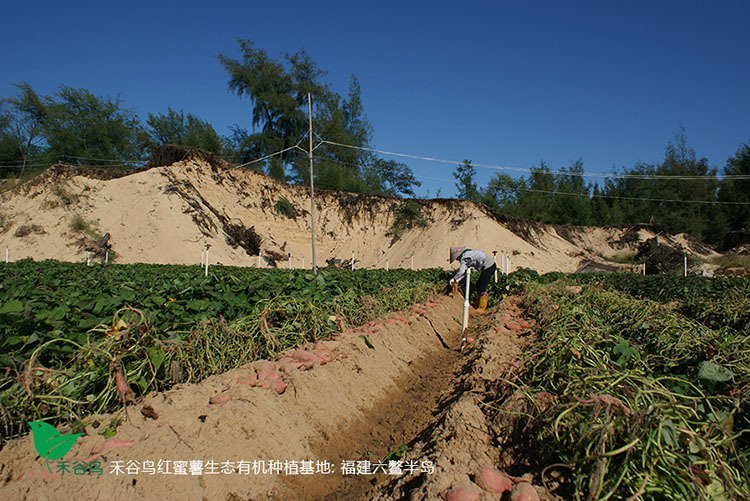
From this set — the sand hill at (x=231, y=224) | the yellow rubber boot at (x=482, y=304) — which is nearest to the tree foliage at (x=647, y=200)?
the sand hill at (x=231, y=224)

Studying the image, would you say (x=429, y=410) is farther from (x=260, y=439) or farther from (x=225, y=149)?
(x=225, y=149)

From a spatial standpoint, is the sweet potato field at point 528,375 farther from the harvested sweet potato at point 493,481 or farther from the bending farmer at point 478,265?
the bending farmer at point 478,265

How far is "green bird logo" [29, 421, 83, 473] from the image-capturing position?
2145 mm

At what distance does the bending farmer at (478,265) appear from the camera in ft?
28.0

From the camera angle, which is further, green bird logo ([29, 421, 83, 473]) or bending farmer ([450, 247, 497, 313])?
bending farmer ([450, 247, 497, 313])

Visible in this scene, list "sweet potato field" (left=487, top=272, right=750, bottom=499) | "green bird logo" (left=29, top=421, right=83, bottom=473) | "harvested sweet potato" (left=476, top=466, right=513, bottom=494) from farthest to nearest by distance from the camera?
"green bird logo" (left=29, top=421, right=83, bottom=473)
"harvested sweet potato" (left=476, top=466, right=513, bottom=494)
"sweet potato field" (left=487, top=272, right=750, bottom=499)

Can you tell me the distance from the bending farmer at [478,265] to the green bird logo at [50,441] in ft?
22.8

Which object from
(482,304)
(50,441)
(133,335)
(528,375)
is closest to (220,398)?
(133,335)

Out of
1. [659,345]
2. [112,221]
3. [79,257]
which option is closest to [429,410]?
[659,345]

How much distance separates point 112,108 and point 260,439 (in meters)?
44.6

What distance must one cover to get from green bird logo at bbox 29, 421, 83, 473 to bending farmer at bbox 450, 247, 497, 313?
694 centimetres

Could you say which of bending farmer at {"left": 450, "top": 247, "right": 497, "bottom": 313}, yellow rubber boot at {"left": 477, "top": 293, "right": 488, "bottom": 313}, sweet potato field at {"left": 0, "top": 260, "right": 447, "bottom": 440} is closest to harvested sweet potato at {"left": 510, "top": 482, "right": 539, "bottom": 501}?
sweet potato field at {"left": 0, "top": 260, "right": 447, "bottom": 440}

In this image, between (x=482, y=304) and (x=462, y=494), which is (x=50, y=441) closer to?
(x=462, y=494)

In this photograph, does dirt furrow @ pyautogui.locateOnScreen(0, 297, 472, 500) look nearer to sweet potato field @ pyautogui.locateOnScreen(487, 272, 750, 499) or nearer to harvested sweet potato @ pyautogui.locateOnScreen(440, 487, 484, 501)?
harvested sweet potato @ pyautogui.locateOnScreen(440, 487, 484, 501)
